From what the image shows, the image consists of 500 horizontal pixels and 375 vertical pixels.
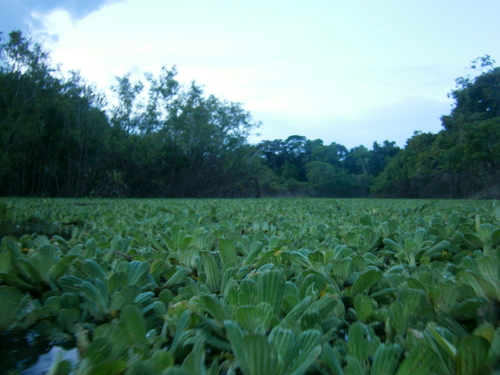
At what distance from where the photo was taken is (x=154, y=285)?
0.76 meters

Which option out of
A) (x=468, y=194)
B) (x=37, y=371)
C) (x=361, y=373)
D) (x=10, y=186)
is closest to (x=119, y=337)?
(x=37, y=371)

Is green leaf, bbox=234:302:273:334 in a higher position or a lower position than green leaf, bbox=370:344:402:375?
higher

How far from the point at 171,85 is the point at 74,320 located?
2127cm

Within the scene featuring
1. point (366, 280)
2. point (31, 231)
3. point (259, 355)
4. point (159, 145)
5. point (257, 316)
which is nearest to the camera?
point (259, 355)

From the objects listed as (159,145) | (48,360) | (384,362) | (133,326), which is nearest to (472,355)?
(384,362)

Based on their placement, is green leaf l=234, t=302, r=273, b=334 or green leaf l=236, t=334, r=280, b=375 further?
green leaf l=234, t=302, r=273, b=334

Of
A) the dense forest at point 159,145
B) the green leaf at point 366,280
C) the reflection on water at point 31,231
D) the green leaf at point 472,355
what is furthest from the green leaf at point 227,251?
the dense forest at point 159,145

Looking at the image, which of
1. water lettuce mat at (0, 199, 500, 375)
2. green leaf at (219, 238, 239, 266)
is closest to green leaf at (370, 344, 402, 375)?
water lettuce mat at (0, 199, 500, 375)

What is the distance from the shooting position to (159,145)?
52.5ft

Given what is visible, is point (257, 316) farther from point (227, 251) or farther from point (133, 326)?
point (227, 251)

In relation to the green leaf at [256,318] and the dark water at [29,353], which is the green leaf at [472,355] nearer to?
the green leaf at [256,318]

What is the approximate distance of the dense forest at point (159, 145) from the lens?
1109 cm

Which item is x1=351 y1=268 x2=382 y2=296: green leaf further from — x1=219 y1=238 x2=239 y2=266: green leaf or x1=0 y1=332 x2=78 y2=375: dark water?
x1=0 y1=332 x2=78 y2=375: dark water

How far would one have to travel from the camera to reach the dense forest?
11094 mm
